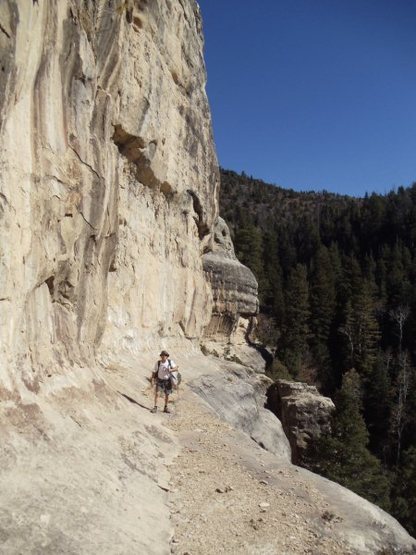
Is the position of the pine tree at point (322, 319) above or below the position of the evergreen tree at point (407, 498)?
above

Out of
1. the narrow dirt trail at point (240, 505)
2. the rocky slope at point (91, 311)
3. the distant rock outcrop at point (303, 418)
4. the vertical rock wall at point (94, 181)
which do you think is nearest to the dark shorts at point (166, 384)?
the rocky slope at point (91, 311)

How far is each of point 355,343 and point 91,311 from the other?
44.5 metres

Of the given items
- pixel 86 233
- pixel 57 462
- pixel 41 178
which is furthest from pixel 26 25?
pixel 57 462

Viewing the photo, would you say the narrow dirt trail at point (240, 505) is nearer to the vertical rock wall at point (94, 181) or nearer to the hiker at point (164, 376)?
the hiker at point (164, 376)

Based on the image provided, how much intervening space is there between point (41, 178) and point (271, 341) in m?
46.4

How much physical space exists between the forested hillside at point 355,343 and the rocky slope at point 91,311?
25.1 ft

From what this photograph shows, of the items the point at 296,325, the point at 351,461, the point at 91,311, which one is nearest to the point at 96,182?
the point at 91,311

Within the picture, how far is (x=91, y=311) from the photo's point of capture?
38.5 feet

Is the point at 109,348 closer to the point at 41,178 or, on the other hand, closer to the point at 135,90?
the point at 41,178

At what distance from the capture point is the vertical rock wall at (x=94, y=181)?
24.5 feet

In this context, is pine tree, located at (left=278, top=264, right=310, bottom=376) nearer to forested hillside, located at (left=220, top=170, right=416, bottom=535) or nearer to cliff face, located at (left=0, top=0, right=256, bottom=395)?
forested hillside, located at (left=220, top=170, right=416, bottom=535)

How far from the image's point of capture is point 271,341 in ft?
174

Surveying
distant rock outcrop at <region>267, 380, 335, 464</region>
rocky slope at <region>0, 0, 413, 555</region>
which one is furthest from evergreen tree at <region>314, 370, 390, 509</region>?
rocky slope at <region>0, 0, 413, 555</region>

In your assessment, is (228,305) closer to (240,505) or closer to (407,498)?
(407,498)
